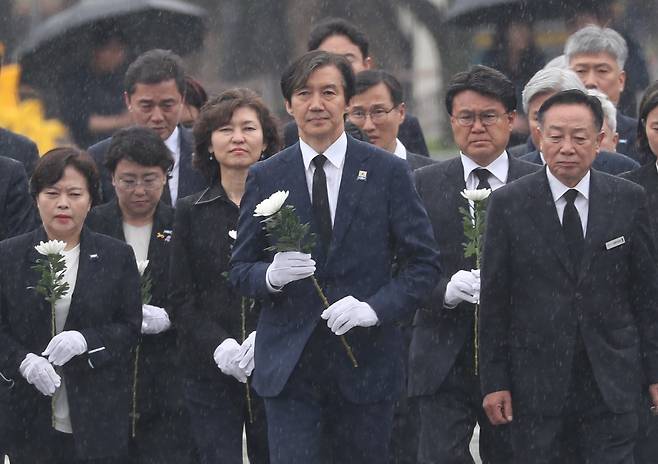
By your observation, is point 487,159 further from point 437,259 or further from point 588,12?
point 588,12

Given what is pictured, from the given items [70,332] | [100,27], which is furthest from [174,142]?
[100,27]

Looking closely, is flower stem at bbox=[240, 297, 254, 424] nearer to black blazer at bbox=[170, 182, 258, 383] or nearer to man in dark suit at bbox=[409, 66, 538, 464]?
black blazer at bbox=[170, 182, 258, 383]

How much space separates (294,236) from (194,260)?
1.40m

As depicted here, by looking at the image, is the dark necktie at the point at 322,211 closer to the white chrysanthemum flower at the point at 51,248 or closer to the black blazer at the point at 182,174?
the white chrysanthemum flower at the point at 51,248

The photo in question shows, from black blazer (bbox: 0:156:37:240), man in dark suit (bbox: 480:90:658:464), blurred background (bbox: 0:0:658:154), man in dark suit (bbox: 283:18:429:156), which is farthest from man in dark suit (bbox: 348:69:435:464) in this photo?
blurred background (bbox: 0:0:658:154)

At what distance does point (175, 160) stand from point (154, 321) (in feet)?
4.09

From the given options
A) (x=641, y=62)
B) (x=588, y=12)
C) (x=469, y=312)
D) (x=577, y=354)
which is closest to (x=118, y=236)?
(x=469, y=312)

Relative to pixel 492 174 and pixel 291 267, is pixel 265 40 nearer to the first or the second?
pixel 492 174

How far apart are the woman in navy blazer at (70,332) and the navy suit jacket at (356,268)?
104cm

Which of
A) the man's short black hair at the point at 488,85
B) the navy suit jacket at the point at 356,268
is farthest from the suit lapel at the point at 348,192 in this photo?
the man's short black hair at the point at 488,85

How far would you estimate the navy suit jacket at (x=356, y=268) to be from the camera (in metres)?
7.76

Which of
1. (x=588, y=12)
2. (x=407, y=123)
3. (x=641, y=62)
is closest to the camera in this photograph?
(x=407, y=123)

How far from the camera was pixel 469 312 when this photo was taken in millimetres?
8859

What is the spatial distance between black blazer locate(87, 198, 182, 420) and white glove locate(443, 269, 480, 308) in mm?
1401
